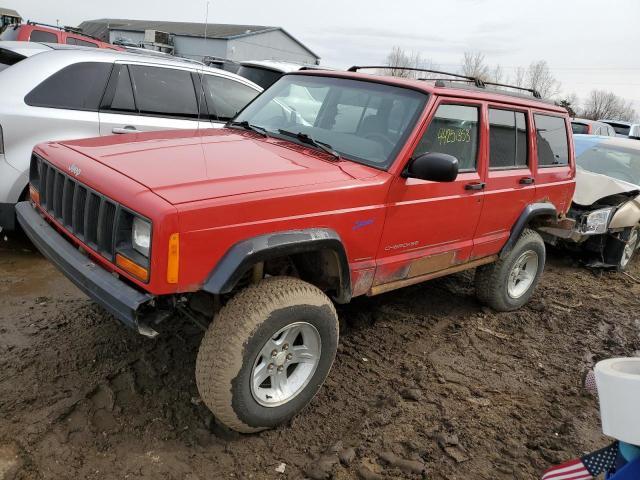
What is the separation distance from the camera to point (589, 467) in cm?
186

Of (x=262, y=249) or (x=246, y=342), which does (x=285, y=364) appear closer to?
(x=246, y=342)

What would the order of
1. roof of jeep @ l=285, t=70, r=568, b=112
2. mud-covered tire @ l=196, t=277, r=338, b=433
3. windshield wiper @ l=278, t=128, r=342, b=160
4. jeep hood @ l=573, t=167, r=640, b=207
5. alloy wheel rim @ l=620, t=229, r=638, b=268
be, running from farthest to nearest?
alloy wheel rim @ l=620, t=229, r=638, b=268
jeep hood @ l=573, t=167, r=640, b=207
roof of jeep @ l=285, t=70, r=568, b=112
windshield wiper @ l=278, t=128, r=342, b=160
mud-covered tire @ l=196, t=277, r=338, b=433

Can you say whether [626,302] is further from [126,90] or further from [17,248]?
[17,248]

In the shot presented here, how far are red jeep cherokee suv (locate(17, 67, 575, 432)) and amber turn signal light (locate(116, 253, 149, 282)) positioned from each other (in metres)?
0.01

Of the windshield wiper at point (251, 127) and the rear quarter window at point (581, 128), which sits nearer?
the windshield wiper at point (251, 127)

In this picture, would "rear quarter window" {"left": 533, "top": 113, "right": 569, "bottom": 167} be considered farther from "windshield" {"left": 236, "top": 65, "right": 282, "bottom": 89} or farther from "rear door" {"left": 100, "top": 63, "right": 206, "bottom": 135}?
"windshield" {"left": 236, "top": 65, "right": 282, "bottom": 89}

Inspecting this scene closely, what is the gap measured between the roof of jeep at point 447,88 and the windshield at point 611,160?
3.38 metres

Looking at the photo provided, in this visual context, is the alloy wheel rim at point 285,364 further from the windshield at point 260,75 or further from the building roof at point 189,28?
the building roof at point 189,28

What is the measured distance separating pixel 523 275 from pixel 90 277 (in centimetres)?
401

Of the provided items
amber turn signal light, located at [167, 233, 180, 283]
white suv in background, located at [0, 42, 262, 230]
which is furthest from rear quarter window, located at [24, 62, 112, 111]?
amber turn signal light, located at [167, 233, 180, 283]

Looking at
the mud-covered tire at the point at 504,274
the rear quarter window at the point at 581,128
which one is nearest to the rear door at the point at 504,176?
the mud-covered tire at the point at 504,274

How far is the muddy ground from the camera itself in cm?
257

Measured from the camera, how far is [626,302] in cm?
562

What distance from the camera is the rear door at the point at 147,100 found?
16.0 feet
